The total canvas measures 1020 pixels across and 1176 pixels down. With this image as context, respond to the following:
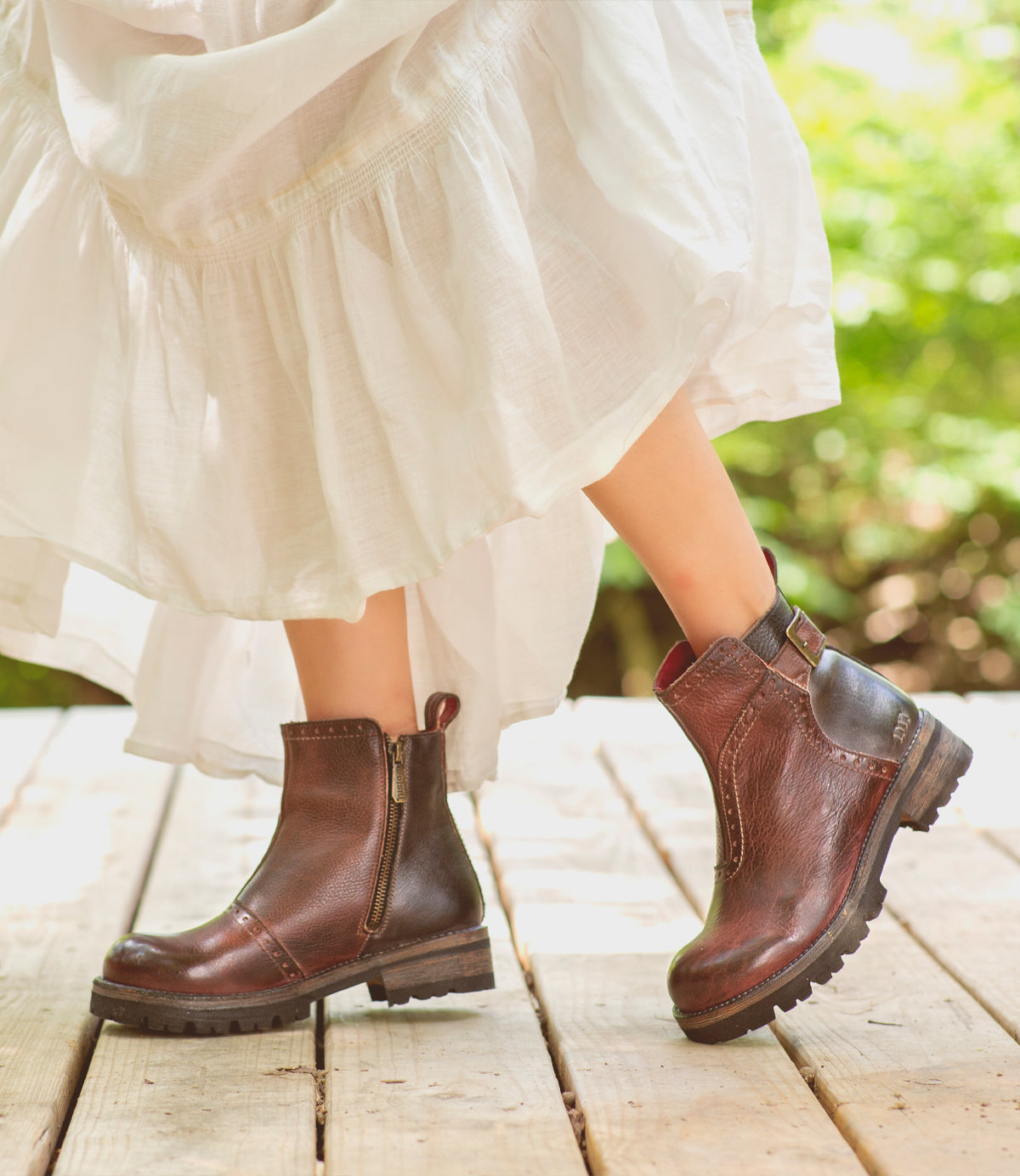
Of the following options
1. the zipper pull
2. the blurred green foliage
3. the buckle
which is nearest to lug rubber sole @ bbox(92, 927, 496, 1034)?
the zipper pull

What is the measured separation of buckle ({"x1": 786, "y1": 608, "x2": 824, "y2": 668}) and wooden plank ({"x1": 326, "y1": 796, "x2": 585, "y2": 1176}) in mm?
363

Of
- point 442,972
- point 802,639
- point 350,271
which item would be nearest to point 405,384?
point 350,271

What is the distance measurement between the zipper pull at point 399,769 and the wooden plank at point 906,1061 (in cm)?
35

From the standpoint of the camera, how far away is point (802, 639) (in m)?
1.05

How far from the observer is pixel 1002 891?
1480mm

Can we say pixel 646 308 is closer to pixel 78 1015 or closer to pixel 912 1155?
pixel 912 1155

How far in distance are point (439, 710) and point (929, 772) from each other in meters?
0.40

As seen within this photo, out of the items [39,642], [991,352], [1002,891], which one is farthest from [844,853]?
[991,352]

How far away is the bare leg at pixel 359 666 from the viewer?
1128 mm

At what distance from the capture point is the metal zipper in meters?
1.10

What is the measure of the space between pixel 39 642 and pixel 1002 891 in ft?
3.52

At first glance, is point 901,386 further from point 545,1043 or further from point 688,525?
point 545,1043

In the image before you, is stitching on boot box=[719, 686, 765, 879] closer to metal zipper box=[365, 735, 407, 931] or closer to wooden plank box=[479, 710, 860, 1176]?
wooden plank box=[479, 710, 860, 1176]

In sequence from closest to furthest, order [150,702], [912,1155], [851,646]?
[912,1155]
[150,702]
[851,646]
